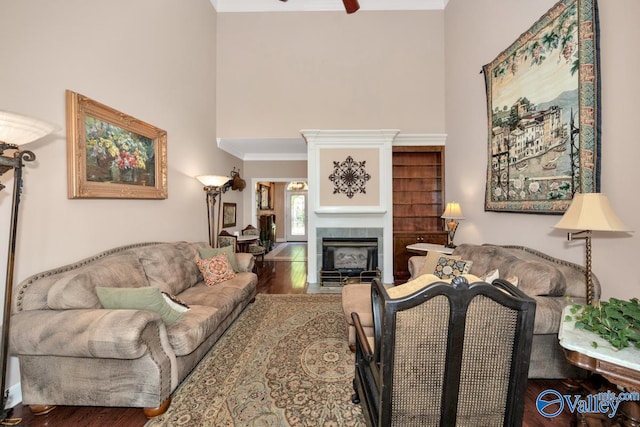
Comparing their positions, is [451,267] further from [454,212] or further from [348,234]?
[348,234]

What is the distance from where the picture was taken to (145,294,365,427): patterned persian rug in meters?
1.70

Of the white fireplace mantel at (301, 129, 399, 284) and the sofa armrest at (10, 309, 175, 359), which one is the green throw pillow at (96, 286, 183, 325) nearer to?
the sofa armrest at (10, 309, 175, 359)

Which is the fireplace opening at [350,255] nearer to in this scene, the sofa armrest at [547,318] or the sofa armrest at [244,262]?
the sofa armrest at [244,262]

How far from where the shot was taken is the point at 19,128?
1393mm

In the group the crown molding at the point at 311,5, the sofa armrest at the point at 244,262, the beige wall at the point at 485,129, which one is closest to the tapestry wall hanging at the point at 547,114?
the beige wall at the point at 485,129

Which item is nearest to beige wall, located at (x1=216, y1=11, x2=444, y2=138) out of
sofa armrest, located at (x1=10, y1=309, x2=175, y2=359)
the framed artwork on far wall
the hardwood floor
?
the framed artwork on far wall

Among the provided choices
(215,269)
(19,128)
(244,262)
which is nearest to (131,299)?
(19,128)

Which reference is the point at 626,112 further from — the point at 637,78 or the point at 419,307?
the point at 419,307

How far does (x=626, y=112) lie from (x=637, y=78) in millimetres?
211

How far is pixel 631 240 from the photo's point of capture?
1826 mm

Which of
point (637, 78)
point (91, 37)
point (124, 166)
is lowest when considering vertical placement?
point (124, 166)

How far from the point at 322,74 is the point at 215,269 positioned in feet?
12.4

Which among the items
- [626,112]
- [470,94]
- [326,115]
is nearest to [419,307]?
[626,112]

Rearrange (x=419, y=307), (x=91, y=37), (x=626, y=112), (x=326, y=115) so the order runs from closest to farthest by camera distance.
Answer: (x=419, y=307) < (x=626, y=112) < (x=91, y=37) < (x=326, y=115)
